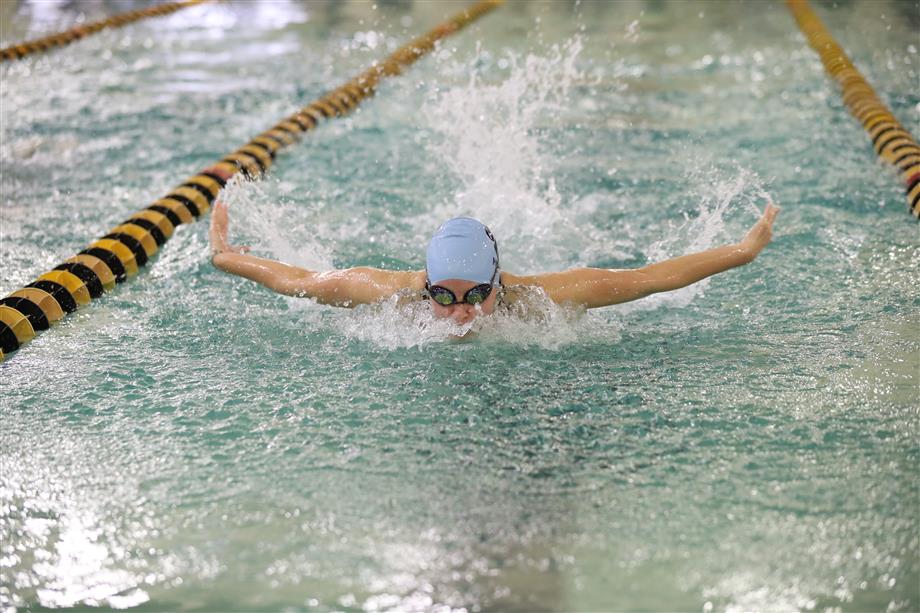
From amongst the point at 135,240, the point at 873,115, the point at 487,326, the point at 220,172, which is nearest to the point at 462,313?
the point at 487,326

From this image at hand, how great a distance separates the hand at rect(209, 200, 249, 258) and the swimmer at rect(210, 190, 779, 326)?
0.10 metres

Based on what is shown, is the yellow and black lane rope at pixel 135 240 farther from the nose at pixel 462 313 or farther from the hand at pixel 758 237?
the hand at pixel 758 237

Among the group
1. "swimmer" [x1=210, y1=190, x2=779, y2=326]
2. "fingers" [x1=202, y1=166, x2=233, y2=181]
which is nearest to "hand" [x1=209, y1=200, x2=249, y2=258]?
"swimmer" [x1=210, y1=190, x2=779, y2=326]

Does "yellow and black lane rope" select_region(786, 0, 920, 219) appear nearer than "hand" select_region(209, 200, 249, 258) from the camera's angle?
No

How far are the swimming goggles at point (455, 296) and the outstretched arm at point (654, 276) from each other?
268 mm

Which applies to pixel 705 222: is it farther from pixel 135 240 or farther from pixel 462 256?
pixel 135 240

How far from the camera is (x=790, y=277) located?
387 centimetres

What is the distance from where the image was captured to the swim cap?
3.02m

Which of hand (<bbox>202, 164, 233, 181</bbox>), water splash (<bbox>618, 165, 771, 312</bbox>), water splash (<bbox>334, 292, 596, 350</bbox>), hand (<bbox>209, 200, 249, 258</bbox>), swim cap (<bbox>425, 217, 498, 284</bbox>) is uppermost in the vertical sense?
hand (<bbox>209, 200, 249, 258</bbox>)

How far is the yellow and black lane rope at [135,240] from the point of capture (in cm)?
364

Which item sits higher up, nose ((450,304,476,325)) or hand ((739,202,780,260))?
nose ((450,304,476,325))

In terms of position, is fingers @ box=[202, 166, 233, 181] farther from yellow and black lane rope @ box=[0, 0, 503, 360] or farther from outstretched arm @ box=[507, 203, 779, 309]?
outstretched arm @ box=[507, 203, 779, 309]

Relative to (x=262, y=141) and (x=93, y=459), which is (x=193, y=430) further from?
(x=262, y=141)

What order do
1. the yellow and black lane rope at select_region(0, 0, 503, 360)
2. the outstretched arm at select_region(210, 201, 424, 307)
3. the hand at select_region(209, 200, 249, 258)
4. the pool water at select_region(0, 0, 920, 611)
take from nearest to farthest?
the pool water at select_region(0, 0, 920, 611)
the outstretched arm at select_region(210, 201, 424, 307)
the hand at select_region(209, 200, 249, 258)
the yellow and black lane rope at select_region(0, 0, 503, 360)
